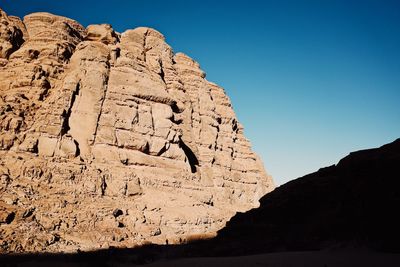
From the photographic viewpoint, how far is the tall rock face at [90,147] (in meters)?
25.4

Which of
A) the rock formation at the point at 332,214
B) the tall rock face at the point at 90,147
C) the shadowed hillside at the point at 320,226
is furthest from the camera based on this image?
the tall rock face at the point at 90,147

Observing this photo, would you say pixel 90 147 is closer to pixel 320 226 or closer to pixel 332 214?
pixel 320 226

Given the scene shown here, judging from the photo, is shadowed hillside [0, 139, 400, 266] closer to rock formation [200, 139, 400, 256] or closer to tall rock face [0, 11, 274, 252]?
rock formation [200, 139, 400, 256]

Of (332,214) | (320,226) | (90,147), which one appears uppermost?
(90,147)

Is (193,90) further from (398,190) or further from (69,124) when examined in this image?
(398,190)

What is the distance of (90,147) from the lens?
3294 centimetres

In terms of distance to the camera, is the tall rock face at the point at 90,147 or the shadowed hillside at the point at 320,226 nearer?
the shadowed hillside at the point at 320,226

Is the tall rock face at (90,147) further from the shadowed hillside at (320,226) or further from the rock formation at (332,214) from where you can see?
the rock formation at (332,214)

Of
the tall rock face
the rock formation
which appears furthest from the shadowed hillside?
→ the tall rock face

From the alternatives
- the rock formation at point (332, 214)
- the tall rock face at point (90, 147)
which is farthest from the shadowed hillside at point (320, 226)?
the tall rock face at point (90, 147)

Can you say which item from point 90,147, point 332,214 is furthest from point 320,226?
point 90,147

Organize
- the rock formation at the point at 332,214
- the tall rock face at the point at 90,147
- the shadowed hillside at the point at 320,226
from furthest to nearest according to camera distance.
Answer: the tall rock face at the point at 90,147 → the rock formation at the point at 332,214 → the shadowed hillside at the point at 320,226

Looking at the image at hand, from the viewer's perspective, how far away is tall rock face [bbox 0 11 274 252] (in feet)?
83.3

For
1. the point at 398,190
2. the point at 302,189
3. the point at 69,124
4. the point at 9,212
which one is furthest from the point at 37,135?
the point at 398,190
